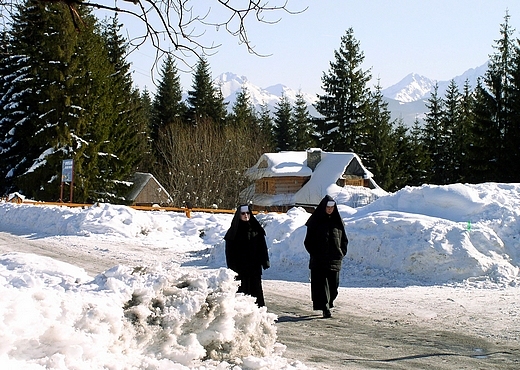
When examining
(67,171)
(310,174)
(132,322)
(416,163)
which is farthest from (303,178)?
(132,322)

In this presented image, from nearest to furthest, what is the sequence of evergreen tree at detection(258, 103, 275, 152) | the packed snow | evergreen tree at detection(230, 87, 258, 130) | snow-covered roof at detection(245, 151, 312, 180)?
the packed snow
snow-covered roof at detection(245, 151, 312, 180)
evergreen tree at detection(258, 103, 275, 152)
evergreen tree at detection(230, 87, 258, 130)

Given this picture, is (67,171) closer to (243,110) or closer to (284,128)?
(243,110)

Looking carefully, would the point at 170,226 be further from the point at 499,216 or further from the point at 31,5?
the point at 31,5

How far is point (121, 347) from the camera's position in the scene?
473 cm

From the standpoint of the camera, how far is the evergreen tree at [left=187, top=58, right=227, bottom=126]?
5788 cm

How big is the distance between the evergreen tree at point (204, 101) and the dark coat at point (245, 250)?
1876 inches

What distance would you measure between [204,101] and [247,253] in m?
49.2

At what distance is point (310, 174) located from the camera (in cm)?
4919

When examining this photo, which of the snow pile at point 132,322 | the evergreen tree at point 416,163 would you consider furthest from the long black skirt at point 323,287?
the evergreen tree at point 416,163

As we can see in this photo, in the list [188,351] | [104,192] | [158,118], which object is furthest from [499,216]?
[158,118]

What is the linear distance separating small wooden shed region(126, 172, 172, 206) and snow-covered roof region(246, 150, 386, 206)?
6948 mm

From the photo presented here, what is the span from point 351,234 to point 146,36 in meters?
10.8

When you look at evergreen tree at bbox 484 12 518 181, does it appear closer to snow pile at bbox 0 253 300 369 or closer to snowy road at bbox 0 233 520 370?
snowy road at bbox 0 233 520 370

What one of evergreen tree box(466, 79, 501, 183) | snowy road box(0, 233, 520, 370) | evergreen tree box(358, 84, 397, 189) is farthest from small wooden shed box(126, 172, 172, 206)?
snowy road box(0, 233, 520, 370)
